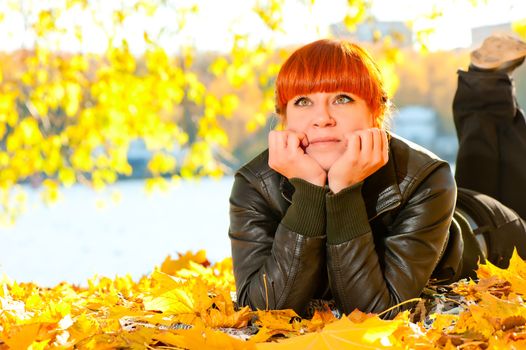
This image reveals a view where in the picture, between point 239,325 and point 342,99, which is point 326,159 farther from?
point 239,325

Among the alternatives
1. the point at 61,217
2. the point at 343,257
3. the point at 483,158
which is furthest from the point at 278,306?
the point at 61,217

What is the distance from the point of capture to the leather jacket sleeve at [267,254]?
1.54 meters

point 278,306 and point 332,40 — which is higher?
point 332,40

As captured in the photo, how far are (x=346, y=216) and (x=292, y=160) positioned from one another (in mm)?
169

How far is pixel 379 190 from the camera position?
5.47 feet

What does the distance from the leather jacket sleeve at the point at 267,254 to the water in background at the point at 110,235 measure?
487 cm

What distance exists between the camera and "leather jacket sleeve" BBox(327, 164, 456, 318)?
5.01 ft

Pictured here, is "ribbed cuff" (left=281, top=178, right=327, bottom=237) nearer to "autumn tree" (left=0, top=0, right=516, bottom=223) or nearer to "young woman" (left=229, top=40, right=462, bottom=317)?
"young woman" (left=229, top=40, right=462, bottom=317)

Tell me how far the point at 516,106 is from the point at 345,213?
1.81 m

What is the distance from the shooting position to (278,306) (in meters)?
1.59

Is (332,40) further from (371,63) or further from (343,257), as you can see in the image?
(343,257)

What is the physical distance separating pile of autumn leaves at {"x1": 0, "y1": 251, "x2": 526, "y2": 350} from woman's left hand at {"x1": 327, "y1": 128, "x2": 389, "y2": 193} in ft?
0.95

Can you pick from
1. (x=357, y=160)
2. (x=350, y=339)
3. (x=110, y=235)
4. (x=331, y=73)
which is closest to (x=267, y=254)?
(x=357, y=160)

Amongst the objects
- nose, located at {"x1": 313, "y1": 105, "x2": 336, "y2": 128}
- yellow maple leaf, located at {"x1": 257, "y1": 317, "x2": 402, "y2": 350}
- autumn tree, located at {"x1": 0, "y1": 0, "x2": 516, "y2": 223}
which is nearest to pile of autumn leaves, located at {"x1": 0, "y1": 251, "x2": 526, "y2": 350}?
yellow maple leaf, located at {"x1": 257, "y1": 317, "x2": 402, "y2": 350}
